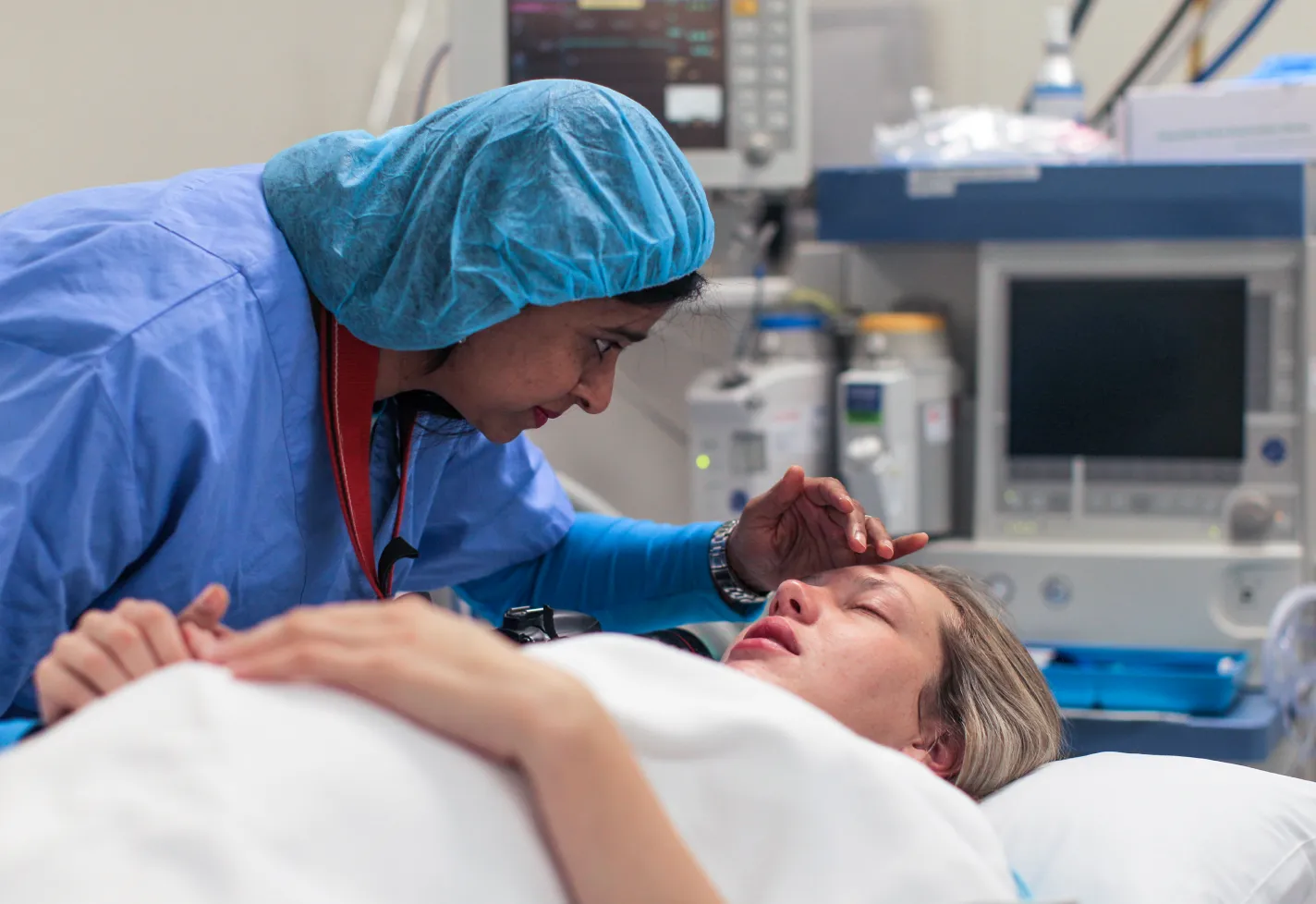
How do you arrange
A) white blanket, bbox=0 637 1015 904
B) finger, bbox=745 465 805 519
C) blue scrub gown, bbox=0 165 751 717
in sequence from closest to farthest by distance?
white blanket, bbox=0 637 1015 904
blue scrub gown, bbox=0 165 751 717
finger, bbox=745 465 805 519

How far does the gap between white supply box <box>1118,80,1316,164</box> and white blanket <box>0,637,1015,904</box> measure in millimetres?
1816

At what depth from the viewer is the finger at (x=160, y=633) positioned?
3.00 feet

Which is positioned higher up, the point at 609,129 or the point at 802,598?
the point at 609,129

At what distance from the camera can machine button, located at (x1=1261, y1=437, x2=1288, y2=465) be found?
Answer: 2.33 m

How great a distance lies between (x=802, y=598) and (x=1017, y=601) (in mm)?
1139

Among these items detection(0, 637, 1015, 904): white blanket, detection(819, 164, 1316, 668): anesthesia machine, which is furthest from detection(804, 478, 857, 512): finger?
detection(819, 164, 1316, 668): anesthesia machine

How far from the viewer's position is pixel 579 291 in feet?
4.30

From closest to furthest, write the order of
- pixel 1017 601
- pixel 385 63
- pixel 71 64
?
pixel 71 64
pixel 1017 601
pixel 385 63

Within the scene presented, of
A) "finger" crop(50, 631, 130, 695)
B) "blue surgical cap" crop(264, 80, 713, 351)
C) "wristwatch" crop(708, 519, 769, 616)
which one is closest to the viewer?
"finger" crop(50, 631, 130, 695)

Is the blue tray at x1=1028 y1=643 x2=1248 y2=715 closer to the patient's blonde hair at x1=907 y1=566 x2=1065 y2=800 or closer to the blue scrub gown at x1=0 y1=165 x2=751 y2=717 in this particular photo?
the patient's blonde hair at x1=907 y1=566 x2=1065 y2=800

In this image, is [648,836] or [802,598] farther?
[802,598]

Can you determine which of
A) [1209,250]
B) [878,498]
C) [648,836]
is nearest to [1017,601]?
[878,498]

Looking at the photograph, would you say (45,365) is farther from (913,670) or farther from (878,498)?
(878,498)

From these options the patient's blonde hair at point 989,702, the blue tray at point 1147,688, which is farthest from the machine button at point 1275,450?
the patient's blonde hair at point 989,702
